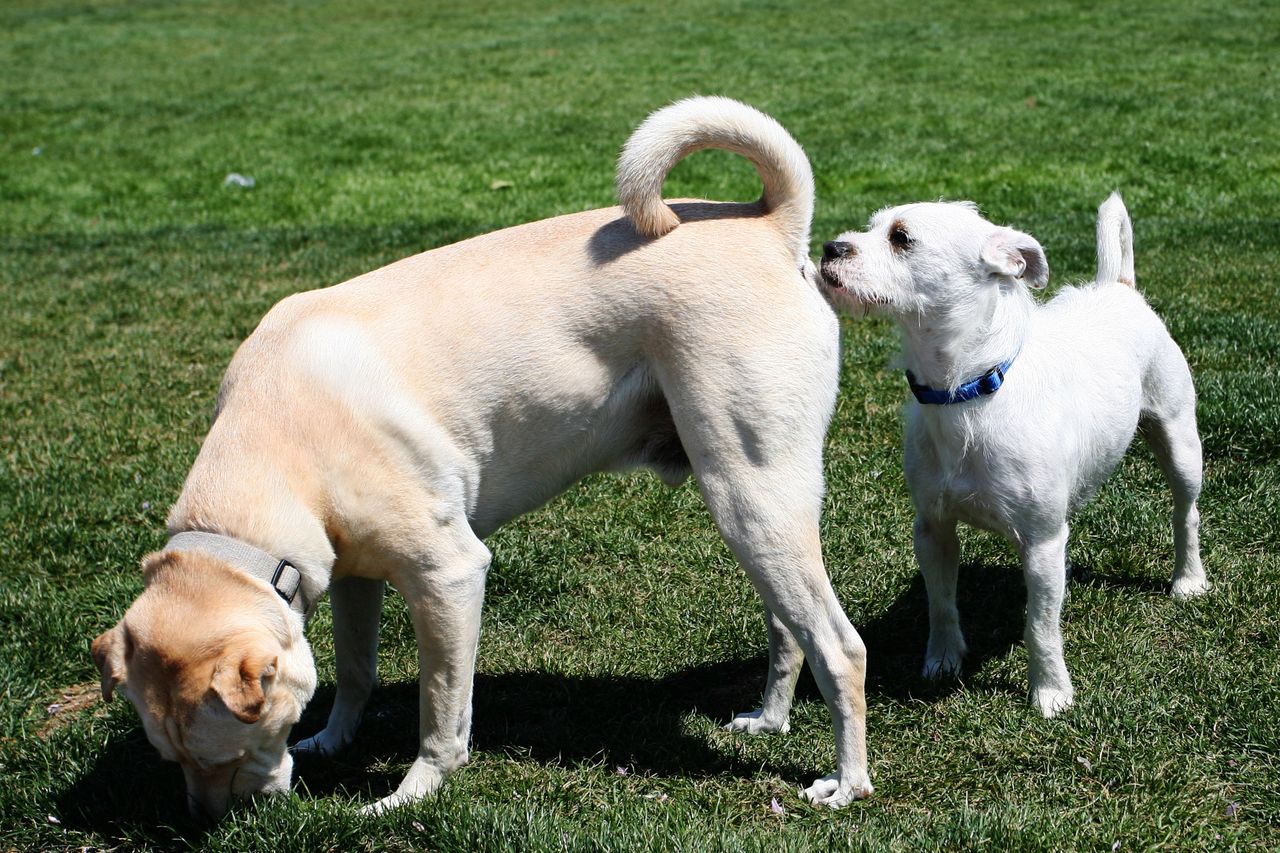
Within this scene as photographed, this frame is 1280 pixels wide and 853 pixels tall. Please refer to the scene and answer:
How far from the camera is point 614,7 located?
28719 millimetres

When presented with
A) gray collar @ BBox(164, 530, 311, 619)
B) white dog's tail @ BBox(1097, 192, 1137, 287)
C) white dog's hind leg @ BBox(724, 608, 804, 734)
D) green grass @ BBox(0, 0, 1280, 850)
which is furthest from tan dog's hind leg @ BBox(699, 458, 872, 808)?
white dog's tail @ BBox(1097, 192, 1137, 287)

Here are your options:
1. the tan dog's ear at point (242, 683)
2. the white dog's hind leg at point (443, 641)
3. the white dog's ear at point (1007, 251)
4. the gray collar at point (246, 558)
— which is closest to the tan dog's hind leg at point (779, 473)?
the white dog's ear at point (1007, 251)

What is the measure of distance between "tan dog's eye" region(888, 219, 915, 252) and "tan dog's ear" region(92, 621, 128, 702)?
2.50 meters

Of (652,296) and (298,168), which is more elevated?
(652,296)

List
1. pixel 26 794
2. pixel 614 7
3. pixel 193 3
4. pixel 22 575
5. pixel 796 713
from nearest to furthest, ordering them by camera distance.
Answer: pixel 26 794 → pixel 796 713 → pixel 22 575 → pixel 614 7 → pixel 193 3

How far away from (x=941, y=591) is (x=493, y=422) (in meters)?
1.70

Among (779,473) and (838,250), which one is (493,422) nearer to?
(779,473)

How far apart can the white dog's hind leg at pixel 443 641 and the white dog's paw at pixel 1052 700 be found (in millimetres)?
1818

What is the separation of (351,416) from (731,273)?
45.5 inches

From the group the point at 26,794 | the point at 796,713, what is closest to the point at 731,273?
the point at 796,713

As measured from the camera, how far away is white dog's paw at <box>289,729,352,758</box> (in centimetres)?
394

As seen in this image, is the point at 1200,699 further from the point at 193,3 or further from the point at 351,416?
the point at 193,3

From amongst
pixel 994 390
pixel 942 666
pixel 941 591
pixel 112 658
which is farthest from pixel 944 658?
pixel 112 658

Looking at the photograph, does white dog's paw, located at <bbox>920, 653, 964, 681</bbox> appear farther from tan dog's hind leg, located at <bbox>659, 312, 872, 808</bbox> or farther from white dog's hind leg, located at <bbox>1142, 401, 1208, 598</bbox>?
white dog's hind leg, located at <bbox>1142, 401, 1208, 598</bbox>
